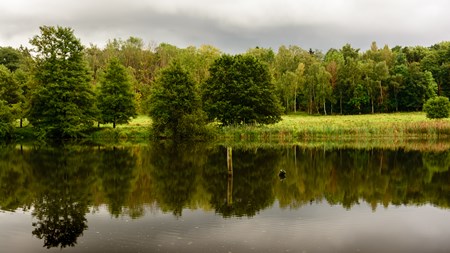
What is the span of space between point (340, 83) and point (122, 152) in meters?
63.7

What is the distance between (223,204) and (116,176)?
1063 centimetres

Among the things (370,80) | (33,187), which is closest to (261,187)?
(33,187)

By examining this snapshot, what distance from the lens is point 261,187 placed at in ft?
83.6

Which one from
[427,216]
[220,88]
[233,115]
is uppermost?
[220,88]

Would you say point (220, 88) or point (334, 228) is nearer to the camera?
point (334, 228)

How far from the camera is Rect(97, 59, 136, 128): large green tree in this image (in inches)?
2440

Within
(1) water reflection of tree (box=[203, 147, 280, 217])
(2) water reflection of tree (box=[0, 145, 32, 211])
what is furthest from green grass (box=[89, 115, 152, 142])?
(1) water reflection of tree (box=[203, 147, 280, 217])

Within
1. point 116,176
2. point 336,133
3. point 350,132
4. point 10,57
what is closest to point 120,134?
point 336,133

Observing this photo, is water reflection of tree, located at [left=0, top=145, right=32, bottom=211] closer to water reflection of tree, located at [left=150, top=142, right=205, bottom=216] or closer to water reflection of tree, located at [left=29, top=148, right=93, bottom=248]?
water reflection of tree, located at [left=29, top=148, right=93, bottom=248]

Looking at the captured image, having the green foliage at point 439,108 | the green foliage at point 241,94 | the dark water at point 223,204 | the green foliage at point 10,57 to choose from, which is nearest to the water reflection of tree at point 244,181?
the dark water at point 223,204

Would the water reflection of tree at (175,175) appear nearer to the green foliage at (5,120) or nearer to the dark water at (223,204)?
the dark water at (223,204)

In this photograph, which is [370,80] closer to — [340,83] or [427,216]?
[340,83]

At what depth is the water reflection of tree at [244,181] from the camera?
67.8 ft

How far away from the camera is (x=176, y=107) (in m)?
60.0
